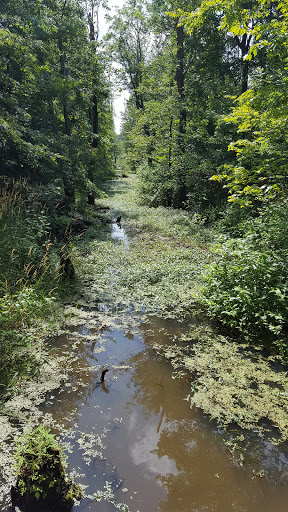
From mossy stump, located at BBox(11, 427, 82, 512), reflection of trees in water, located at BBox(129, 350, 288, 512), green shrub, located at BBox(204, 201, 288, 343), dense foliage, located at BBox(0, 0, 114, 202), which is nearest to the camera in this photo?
mossy stump, located at BBox(11, 427, 82, 512)

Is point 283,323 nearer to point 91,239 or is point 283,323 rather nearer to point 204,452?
point 204,452

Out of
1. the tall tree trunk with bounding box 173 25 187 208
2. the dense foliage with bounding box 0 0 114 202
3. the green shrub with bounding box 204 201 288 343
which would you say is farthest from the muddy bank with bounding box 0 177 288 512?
the tall tree trunk with bounding box 173 25 187 208

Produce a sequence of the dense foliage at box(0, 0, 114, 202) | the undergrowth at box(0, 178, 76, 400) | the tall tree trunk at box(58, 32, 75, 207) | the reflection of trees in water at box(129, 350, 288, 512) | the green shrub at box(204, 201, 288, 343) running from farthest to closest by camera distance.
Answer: the tall tree trunk at box(58, 32, 75, 207), the dense foliage at box(0, 0, 114, 202), the green shrub at box(204, 201, 288, 343), the undergrowth at box(0, 178, 76, 400), the reflection of trees in water at box(129, 350, 288, 512)

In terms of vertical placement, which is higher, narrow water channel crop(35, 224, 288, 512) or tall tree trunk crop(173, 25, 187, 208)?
tall tree trunk crop(173, 25, 187, 208)

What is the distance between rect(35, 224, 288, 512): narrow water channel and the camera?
237cm

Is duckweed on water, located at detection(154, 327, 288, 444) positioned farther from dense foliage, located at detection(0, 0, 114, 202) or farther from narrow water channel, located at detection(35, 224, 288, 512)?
dense foliage, located at detection(0, 0, 114, 202)

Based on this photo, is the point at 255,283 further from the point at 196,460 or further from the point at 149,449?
the point at 149,449

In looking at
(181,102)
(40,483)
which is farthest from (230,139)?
(40,483)

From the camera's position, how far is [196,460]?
271cm

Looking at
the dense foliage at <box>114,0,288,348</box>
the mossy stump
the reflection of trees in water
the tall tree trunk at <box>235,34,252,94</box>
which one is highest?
the tall tree trunk at <box>235,34,252,94</box>

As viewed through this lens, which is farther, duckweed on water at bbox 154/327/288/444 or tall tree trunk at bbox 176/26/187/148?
tall tree trunk at bbox 176/26/187/148

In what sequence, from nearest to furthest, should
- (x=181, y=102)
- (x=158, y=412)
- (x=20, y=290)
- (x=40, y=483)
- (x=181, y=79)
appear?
(x=40, y=483) → (x=158, y=412) → (x=20, y=290) → (x=181, y=102) → (x=181, y=79)

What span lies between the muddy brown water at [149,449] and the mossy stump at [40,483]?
0.20 m

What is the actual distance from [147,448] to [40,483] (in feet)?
3.56
